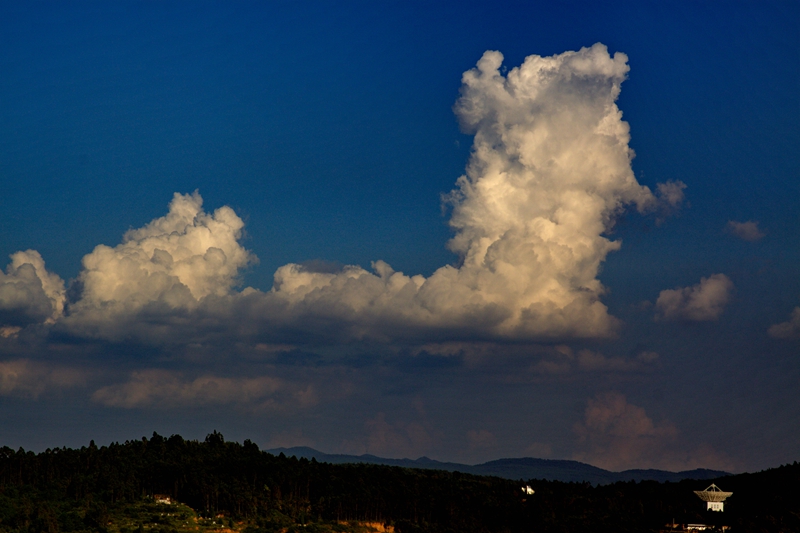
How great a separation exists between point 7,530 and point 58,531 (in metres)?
10.2

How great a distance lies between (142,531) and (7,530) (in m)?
27.8

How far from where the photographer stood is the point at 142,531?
199750 millimetres

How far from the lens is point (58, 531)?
19800 cm

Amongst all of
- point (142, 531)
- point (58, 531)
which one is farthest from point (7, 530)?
point (142, 531)

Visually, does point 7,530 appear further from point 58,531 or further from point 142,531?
point 142,531

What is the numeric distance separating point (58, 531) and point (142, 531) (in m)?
17.7

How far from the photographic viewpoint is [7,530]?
195250 millimetres
